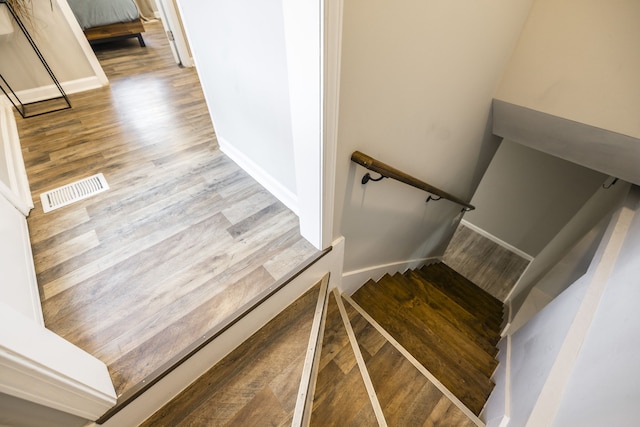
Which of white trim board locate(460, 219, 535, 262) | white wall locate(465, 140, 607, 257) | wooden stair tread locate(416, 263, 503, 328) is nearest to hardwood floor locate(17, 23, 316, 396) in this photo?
wooden stair tread locate(416, 263, 503, 328)

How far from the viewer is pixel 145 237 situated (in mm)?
1572

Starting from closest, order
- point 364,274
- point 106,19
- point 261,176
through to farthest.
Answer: point 261,176
point 364,274
point 106,19

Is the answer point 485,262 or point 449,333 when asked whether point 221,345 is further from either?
point 485,262

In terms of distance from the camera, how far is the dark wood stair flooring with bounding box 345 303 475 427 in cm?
142

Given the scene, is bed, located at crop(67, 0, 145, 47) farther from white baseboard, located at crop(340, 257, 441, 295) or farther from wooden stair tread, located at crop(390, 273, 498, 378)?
wooden stair tread, located at crop(390, 273, 498, 378)

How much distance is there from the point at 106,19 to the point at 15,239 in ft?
14.8

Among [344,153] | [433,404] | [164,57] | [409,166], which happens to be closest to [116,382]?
[344,153]

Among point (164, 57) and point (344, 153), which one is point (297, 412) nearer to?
point (344, 153)

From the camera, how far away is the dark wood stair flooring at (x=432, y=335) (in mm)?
1697

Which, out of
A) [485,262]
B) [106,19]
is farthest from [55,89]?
[485,262]

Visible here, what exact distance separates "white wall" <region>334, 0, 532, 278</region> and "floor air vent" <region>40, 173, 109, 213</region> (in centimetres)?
168

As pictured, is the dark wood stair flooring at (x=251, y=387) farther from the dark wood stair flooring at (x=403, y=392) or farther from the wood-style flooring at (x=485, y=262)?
the wood-style flooring at (x=485, y=262)

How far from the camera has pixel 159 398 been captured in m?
1.13

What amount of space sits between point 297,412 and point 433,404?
0.80 m
